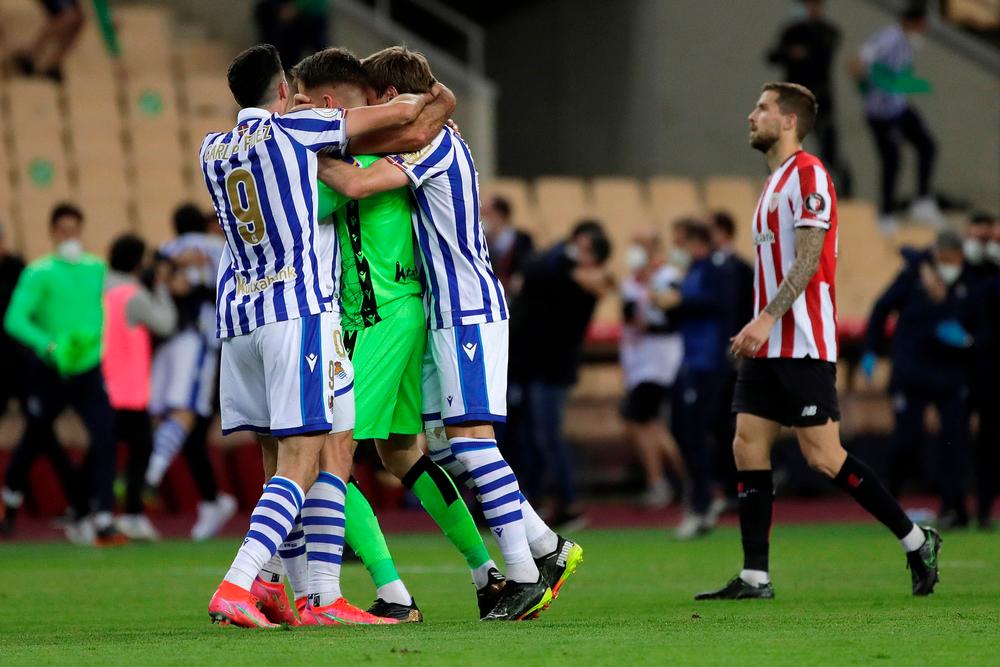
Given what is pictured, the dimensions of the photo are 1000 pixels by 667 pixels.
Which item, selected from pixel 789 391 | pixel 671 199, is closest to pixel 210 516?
pixel 789 391

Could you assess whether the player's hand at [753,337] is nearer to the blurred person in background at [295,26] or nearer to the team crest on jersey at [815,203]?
the team crest on jersey at [815,203]

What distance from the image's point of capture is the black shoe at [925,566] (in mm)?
6945

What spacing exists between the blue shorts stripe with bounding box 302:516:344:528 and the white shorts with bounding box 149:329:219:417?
601 centimetres

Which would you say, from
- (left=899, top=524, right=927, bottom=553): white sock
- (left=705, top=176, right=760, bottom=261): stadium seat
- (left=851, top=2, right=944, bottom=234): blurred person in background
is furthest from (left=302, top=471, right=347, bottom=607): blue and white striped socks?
(left=851, top=2, right=944, bottom=234): blurred person in background

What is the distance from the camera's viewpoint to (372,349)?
240 inches

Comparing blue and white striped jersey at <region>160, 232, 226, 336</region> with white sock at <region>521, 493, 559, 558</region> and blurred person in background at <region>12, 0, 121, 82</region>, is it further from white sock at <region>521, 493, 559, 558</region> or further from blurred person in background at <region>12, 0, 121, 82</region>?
white sock at <region>521, 493, 559, 558</region>

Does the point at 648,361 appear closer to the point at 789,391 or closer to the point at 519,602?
the point at 789,391

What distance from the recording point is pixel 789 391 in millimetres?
7023

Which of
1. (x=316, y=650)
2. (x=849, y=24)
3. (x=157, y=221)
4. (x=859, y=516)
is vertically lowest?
(x=859, y=516)

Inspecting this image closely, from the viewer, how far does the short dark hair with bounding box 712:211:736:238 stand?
11516 millimetres

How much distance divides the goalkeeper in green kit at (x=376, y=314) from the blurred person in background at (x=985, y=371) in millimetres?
6220

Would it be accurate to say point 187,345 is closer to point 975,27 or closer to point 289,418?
point 289,418

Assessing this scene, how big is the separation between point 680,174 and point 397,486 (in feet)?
23.2

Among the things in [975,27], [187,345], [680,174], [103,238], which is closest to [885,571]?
[187,345]
